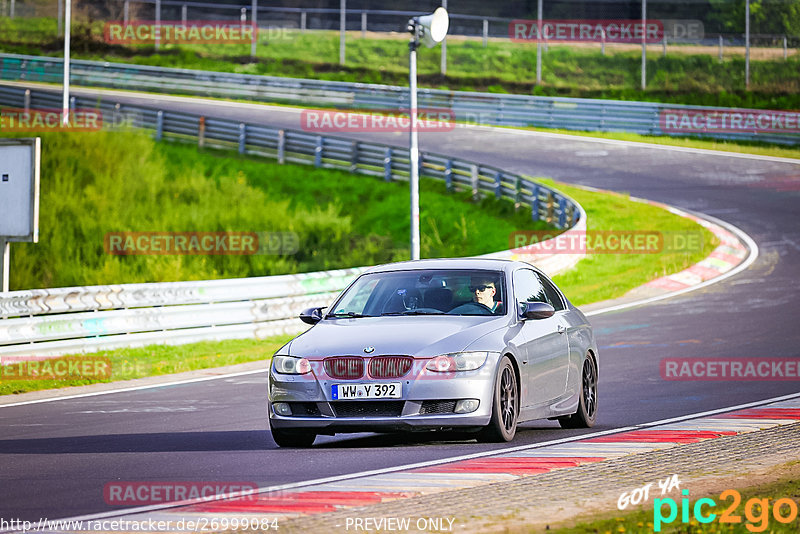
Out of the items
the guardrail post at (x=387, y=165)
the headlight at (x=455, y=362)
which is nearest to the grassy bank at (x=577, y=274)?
the guardrail post at (x=387, y=165)

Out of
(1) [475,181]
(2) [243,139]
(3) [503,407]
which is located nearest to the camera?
(3) [503,407]

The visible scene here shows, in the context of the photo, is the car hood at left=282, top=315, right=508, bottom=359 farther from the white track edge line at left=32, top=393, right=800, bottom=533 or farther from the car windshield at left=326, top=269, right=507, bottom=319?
the white track edge line at left=32, top=393, right=800, bottom=533

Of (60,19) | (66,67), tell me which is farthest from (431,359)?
(60,19)

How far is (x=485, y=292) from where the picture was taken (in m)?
10.8

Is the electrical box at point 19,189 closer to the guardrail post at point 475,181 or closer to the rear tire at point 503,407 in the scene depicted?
the rear tire at point 503,407

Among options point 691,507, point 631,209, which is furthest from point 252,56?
point 691,507

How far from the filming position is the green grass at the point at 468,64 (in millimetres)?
58969

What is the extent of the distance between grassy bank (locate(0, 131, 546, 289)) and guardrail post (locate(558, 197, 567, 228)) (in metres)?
1.51

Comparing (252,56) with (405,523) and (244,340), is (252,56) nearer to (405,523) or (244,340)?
(244,340)

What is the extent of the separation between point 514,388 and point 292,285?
34.5ft

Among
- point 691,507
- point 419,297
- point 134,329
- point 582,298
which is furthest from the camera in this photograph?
point 582,298

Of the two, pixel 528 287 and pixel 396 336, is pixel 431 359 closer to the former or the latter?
pixel 396 336

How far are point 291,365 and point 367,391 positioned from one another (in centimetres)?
68

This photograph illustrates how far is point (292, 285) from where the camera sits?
2045cm
